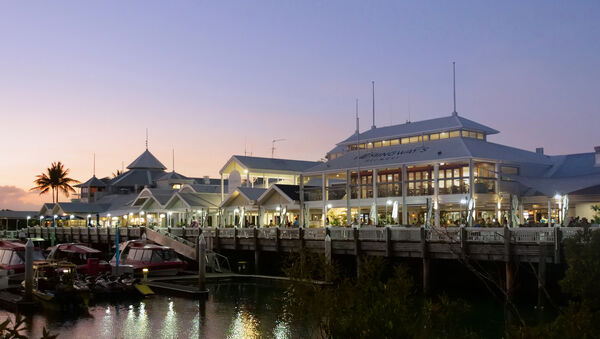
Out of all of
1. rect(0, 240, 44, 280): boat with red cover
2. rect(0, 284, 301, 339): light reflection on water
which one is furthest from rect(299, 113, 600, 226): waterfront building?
rect(0, 240, 44, 280): boat with red cover

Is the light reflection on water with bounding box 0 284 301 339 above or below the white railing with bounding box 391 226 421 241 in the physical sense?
below

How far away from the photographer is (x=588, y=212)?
45094mm

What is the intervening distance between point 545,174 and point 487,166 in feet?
23.4

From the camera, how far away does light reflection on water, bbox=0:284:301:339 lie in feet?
90.7

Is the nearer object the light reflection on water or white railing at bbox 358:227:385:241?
the light reflection on water

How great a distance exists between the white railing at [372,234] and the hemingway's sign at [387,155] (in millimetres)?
15893

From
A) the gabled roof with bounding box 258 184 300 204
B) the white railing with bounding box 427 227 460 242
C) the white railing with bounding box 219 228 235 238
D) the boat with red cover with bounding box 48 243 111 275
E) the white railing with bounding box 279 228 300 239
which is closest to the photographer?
the white railing with bounding box 427 227 460 242

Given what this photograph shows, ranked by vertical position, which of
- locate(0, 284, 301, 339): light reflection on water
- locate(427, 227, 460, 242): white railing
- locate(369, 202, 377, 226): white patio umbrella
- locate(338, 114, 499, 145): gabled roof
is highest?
locate(338, 114, 499, 145): gabled roof

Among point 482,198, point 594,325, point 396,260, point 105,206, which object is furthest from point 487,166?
point 105,206

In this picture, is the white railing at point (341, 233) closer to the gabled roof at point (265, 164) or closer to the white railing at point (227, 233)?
the white railing at point (227, 233)

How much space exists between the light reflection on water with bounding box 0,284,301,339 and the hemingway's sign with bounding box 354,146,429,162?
64.1 feet

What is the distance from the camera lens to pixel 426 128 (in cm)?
5531

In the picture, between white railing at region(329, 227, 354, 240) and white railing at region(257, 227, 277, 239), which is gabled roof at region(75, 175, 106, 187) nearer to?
white railing at region(257, 227, 277, 239)

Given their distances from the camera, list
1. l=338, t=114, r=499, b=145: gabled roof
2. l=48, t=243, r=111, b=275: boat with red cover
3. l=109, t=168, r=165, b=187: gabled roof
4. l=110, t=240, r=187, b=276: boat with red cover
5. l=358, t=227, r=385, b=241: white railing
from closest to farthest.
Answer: l=358, t=227, r=385, b=241: white railing
l=110, t=240, r=187, b=276: boat with red cover
l=48, t=243, r=111, b=275: boat with red cover
l=338, t=114, r=499, b=145: gabled roof
l=109, t=168, r=165, b=187: gabled roof
